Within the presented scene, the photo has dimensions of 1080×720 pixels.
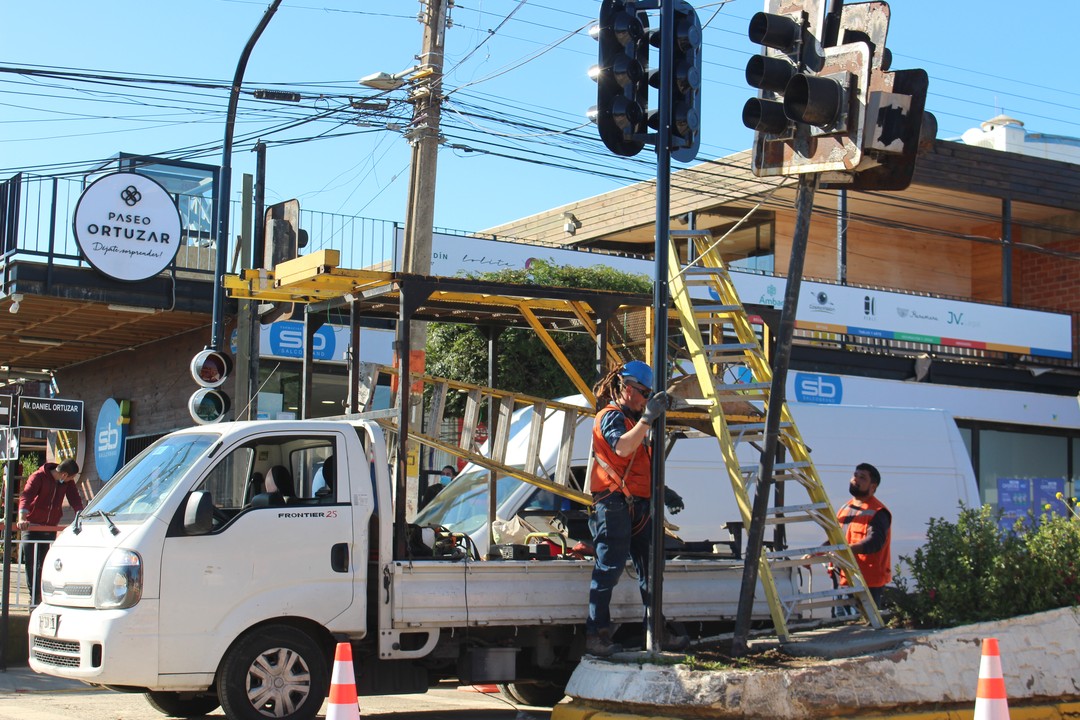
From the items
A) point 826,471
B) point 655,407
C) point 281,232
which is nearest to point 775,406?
point 655,407

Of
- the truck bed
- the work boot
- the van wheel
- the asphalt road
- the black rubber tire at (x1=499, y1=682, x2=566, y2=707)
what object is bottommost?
the asphalt road

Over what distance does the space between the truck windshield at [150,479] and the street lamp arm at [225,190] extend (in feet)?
23.1

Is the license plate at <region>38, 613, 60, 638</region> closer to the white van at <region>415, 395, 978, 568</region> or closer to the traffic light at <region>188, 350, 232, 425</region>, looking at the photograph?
the white van at <region>415, 395, 978, 568</region>

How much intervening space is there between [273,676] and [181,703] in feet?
4.08

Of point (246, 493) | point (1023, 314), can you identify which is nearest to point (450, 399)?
point (246, 493)

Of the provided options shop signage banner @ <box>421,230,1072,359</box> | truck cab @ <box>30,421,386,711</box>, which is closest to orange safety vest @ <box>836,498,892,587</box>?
truck cab @ <box>30,421,386,711</box>

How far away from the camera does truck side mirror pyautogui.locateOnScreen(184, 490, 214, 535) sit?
294 inches

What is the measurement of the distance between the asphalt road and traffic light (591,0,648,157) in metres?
4.05

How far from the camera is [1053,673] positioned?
7.60 m

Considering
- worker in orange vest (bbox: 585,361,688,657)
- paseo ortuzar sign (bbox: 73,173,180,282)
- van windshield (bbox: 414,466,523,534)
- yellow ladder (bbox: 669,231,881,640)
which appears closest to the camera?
worker in orange vest (bbox: 585,361,688,657)

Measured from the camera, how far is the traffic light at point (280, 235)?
14.2 meters

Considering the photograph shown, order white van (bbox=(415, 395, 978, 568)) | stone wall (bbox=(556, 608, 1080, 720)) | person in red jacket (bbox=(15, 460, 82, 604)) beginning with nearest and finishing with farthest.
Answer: stone wall (bbox=(556, 608, 1080, 720))
white van (bbox=(415, 395, 978, 568))
person in red jacket (bbox=(15, 460, 82, 604))

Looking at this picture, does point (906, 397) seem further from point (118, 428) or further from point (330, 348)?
point (118, 428)

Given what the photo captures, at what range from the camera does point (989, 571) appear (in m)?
8.11
